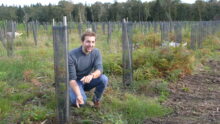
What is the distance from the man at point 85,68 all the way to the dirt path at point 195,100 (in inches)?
36.6

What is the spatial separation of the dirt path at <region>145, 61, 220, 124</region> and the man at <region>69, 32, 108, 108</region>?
929 millimetres

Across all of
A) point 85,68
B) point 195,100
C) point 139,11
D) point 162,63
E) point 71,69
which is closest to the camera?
point 71,69

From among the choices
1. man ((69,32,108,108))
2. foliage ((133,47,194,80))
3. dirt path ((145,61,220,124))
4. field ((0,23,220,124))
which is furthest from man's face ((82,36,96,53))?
foliage ((133,47,194,80))

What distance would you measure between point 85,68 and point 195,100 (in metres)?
2.08

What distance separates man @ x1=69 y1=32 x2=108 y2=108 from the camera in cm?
388

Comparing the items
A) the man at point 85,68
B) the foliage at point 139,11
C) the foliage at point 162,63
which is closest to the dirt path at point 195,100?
the foliage at point 162,63

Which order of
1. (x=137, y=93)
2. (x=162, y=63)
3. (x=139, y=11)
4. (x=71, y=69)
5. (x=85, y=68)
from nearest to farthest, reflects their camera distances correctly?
(x=71, y=69) → (x=85, y=68) → (x=137, y=93) → (x=162, y=63) → (x=139, y=11)

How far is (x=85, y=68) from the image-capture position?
4258 mm

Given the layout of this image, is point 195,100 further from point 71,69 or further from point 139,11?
Result: point 139,11

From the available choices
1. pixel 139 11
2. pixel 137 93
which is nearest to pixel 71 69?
pixel 137 93

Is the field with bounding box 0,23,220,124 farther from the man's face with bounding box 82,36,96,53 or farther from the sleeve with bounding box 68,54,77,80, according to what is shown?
the man's face with bounding box 82,36,96,53

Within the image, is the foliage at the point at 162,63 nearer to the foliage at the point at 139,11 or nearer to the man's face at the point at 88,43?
the man's face at the point at 88,43

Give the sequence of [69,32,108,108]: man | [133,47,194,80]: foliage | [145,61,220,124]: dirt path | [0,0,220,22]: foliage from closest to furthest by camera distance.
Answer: [69,32,108,108]: man
[145,61,220,124]: dirt path
[133,47,194,80]: foliage
[0,0,220,22]: foliage

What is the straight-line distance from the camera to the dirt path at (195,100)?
13.2 ft
